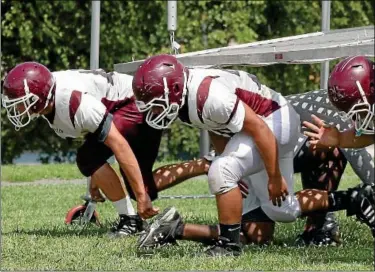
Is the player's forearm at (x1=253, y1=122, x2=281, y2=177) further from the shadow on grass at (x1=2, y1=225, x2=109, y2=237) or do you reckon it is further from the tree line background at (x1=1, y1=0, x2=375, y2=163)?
the tree line background at (x1=1, y1=0, x2=375, y2=163)

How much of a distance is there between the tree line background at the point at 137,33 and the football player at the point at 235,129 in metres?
8.28

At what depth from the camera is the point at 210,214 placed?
8227 millimetres

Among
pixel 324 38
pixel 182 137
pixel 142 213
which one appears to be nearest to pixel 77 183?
pixel 182 137

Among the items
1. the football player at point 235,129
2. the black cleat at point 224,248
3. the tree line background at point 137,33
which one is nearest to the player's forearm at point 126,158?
the football player at point 235,129

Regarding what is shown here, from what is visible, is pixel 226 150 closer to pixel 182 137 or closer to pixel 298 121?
pixel 298 121

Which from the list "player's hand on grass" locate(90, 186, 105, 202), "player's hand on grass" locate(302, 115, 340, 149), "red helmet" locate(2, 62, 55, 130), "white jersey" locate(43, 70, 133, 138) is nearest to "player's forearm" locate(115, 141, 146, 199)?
"white jersey" locate(43, 70, 133, 138)

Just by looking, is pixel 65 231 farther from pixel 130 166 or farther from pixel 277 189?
pixel 277 189

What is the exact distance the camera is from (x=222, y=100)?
5496mm

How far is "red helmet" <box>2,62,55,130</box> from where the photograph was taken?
6160 mm

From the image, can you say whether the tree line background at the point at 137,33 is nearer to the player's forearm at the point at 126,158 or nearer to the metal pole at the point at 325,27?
the metal pole at the point at 325,27

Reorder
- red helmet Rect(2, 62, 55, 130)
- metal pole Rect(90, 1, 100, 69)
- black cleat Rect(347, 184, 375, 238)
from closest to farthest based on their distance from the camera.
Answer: black cleat Rect(347, 184, 375, 238) < red helmet Rect(2, 62, 55, 130) < metal pole Rect(90, 1, 100, 69)

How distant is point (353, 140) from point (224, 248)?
86 centimetres

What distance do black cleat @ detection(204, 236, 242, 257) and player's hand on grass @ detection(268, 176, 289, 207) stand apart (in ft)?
1.11

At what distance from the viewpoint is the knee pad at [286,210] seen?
5945mm
